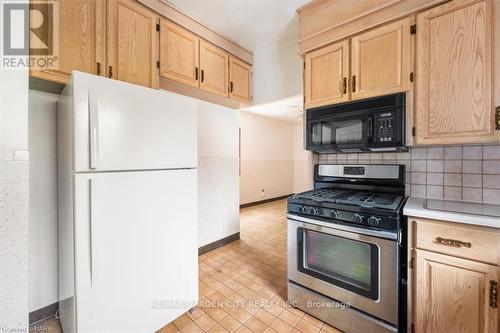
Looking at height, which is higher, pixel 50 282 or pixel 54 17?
pixel 54 17

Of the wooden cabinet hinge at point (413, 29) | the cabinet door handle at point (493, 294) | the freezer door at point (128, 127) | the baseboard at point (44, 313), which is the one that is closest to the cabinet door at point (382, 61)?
the wooden cabinet hinge at point (413, 29)

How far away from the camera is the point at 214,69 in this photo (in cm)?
243

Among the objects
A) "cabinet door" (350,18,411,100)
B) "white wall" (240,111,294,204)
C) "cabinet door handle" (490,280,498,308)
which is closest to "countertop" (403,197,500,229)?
"cabinet door handle" (490,280,498,308)

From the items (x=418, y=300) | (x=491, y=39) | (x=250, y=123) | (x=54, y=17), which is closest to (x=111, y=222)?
(x=54, y=17)

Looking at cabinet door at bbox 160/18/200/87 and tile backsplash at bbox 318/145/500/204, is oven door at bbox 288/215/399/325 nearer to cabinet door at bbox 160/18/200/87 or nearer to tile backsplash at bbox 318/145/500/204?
tile backsplash at bbox 318/145/500/204

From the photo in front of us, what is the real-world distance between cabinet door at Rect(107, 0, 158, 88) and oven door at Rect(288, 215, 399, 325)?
171 cm

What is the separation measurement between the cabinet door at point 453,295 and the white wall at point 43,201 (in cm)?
255

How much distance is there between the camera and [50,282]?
65.8 inches

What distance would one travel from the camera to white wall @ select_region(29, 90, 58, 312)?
158cm

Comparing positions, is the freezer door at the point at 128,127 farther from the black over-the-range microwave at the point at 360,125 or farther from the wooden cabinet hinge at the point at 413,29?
the wooden cabinet hinge at the point at 413,29

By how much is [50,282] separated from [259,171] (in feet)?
14.6

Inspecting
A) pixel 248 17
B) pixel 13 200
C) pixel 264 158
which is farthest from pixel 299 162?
pixel 13 200

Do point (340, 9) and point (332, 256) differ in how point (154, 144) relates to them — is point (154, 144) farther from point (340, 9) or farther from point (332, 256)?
point (340, 9)

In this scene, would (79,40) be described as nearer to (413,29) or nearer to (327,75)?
(327,75)
